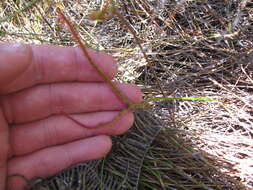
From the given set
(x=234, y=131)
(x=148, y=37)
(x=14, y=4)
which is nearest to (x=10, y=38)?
(x=14, y=4)

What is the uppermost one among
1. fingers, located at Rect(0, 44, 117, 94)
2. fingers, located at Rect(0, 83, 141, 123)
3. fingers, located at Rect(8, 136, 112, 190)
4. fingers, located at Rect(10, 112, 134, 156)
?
fingers, located at Rect(0, 44, 117, 94)

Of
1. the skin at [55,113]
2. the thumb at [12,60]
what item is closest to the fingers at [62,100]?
the skin at [55,113]

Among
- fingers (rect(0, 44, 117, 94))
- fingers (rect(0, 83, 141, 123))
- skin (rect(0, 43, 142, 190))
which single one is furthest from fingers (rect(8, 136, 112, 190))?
fingers (rect(0, 44, 117, 94))

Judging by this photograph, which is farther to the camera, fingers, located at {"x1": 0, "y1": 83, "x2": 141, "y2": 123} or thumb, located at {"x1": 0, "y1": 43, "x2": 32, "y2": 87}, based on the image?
fingers, located at {"x1": 0, "y1": 83, "x2": 141, "y2": 123}

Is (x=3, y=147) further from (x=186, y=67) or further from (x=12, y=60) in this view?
(x=186, y=67)

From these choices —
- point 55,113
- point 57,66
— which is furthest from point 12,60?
point 55,113

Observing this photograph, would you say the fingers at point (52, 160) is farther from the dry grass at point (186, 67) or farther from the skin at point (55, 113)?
the dry grass at point (186, 67)

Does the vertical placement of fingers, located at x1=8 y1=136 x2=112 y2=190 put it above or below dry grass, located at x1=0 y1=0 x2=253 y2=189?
below

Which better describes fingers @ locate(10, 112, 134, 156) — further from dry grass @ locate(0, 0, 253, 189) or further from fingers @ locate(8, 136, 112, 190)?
dry grass @ locate(0, 0, 253, 189)
